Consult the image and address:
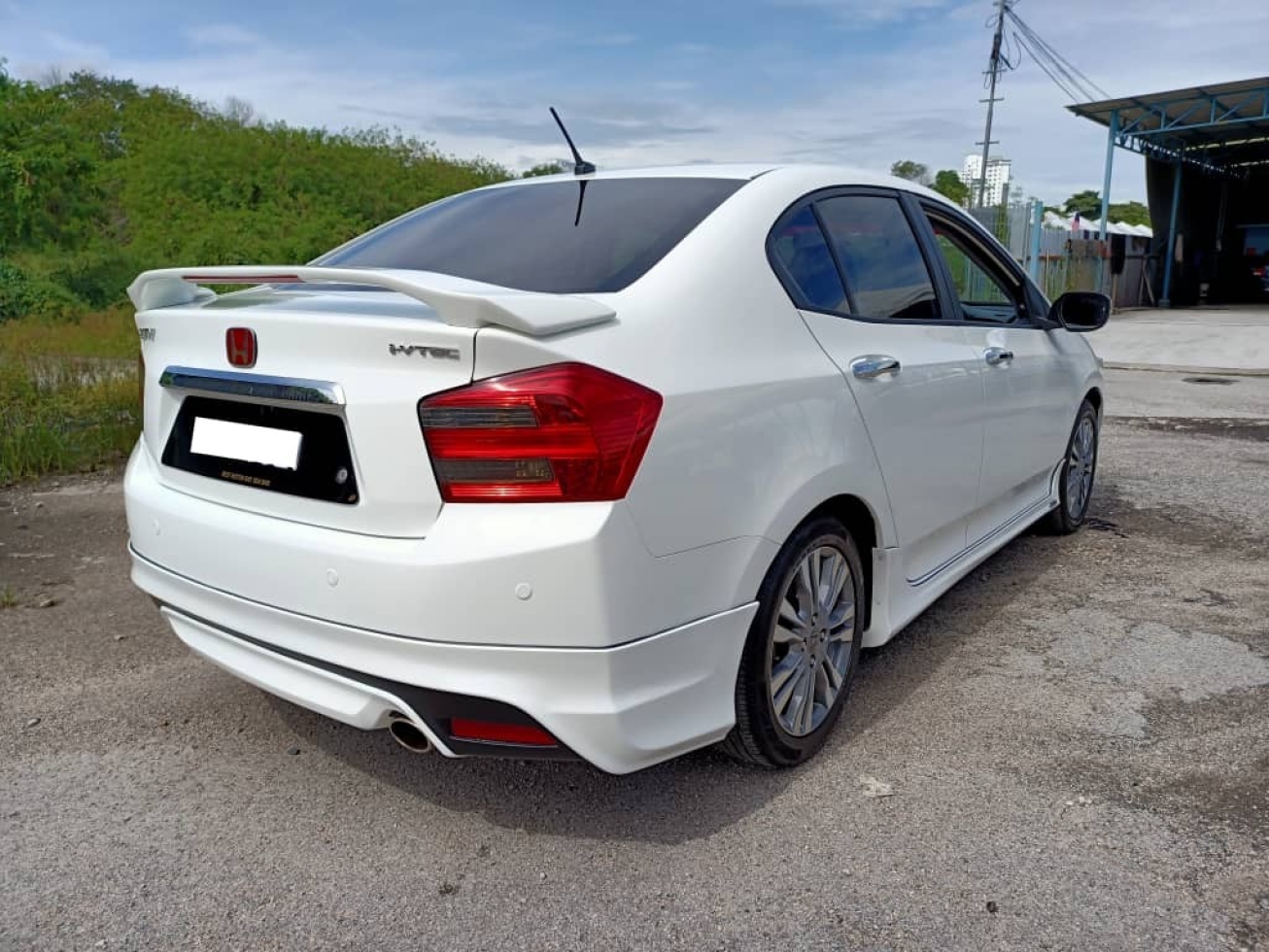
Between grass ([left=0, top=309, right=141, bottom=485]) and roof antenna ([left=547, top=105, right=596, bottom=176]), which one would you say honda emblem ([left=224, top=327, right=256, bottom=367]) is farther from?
grass ([left=0, top=309, right=141, bottom=485])

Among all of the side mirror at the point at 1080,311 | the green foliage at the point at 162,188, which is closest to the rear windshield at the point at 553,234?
the side mirror at the point at 1080,311

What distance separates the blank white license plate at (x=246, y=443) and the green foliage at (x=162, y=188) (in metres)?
9.42

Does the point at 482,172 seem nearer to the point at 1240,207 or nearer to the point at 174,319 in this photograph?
the point at 174,319

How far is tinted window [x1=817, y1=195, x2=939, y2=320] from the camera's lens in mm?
3223

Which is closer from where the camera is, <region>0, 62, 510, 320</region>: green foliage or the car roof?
the car roof

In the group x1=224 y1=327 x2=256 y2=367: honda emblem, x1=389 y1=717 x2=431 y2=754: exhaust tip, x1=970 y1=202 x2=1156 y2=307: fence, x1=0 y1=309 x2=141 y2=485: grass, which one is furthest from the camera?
x1=970 y1=202 x2=1156 y2=307: fence

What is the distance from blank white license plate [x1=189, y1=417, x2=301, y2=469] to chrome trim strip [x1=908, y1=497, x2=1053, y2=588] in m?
2.02

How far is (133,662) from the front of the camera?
3734 millimetres

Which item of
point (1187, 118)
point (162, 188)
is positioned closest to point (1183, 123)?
point (1187, 118)

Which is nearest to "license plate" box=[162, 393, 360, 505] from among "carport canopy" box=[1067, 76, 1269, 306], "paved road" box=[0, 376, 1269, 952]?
"paved road" box=[0, 376, 1269, 952]

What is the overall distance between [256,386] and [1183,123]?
1181 inches

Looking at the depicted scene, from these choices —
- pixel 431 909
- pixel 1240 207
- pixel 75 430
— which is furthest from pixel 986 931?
pixel 1240 207

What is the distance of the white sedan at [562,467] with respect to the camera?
84.9 inches

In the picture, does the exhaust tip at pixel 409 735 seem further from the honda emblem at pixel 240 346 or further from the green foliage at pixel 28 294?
the green foliage at pixel 28 294
